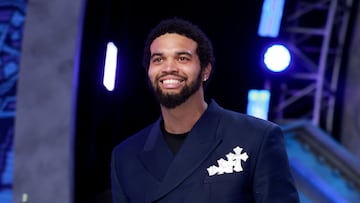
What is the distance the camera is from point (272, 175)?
1.51 meters

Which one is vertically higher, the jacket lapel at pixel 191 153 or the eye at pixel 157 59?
the eye at pixel 157 59

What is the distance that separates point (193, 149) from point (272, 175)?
282 mm

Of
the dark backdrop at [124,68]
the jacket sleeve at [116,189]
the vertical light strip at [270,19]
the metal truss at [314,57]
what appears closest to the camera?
the jacket sleeve at [116,189]

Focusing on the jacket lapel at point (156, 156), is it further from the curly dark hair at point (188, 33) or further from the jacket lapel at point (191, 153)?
the curly dark hair at point (188, 33)

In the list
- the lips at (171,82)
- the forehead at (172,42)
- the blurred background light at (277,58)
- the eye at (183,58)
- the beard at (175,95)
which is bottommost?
the beard at (175,95)

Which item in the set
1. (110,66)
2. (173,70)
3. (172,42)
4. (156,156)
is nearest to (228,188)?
(156,156)

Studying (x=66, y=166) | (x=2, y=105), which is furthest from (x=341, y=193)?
(x=2, y=105)

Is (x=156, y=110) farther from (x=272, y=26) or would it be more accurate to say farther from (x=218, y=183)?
(x=218, y=183)

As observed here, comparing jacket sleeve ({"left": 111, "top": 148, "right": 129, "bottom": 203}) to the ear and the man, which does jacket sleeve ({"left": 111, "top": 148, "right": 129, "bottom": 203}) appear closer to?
the man

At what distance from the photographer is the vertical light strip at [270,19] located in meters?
3.93

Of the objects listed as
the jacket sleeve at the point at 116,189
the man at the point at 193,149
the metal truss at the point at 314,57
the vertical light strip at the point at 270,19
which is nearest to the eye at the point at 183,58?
the man at the point at 193,149

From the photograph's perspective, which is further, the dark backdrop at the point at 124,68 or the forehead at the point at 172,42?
the dark backdrop at the point at 124,68

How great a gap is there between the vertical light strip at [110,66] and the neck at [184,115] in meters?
1.84

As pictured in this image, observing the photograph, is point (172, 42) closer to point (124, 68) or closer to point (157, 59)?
point (157, 59)
